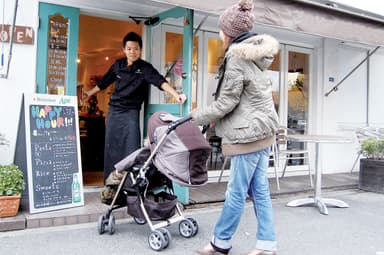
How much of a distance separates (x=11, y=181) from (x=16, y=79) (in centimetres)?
120

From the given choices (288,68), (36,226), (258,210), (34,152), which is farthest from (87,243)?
(288,68)

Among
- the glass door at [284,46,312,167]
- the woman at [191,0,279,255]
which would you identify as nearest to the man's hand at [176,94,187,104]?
the woman at [191,0,279,255]

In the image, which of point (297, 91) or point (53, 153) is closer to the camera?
point (53, 153)

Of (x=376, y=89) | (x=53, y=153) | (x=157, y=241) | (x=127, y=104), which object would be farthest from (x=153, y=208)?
(x=376, y=89)

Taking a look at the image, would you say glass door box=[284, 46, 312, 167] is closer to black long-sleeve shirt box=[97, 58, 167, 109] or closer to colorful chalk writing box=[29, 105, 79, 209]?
black long-sleeve shirt box=[97, 58, 167, 109]

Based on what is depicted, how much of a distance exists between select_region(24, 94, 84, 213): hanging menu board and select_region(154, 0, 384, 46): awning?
159 centimetres

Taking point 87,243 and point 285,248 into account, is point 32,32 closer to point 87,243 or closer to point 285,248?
point 87,243

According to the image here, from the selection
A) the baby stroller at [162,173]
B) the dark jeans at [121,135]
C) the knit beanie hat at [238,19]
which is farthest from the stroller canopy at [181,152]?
the dark jeans at [121,135]

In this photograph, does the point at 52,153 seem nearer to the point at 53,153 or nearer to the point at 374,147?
the point at 53,153

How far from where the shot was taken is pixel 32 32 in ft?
13.2

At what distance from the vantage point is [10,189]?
11.1ft

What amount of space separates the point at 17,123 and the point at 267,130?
2.78 metres

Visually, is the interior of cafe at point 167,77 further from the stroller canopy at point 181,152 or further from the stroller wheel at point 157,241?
the stroller wheel at point 157,241

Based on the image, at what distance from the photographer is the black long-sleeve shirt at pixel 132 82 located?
165 inches
